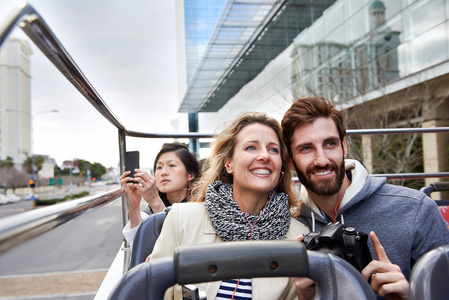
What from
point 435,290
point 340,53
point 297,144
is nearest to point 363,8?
point 340,53

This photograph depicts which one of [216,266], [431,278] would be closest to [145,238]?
[216,266]

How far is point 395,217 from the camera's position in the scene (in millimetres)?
1668

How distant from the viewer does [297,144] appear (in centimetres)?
188

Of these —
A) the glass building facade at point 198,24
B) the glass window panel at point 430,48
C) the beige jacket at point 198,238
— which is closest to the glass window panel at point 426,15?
the glass window panel at point 430,48

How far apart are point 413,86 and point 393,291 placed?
1038 centimetres

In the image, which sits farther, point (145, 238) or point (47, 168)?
point (47, 168)

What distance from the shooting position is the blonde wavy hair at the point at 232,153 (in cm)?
201

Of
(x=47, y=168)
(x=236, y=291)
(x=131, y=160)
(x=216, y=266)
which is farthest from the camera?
(x=47, y=168)

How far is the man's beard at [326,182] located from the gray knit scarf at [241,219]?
0.16 m

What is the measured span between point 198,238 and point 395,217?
0.89 m

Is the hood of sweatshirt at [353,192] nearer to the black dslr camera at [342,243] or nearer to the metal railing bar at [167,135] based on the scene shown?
the black dslr camera at [342,243]

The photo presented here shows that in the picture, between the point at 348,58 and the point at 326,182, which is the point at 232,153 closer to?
the point at 326,182

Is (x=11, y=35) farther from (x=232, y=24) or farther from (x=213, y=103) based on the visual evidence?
(x=213, y=103)

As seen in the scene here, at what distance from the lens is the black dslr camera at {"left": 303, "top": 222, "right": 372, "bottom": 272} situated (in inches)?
43.8
